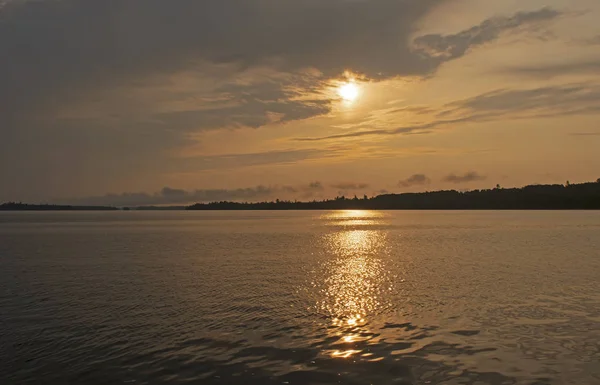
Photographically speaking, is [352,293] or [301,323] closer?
[301,323]

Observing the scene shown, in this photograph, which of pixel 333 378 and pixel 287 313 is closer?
pixel 333 378

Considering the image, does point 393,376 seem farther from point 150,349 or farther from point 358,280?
point 358,280

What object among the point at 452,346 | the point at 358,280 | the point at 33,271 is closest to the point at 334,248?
the point at 358,280

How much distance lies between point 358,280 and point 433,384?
2416cm

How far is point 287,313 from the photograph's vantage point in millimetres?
27453

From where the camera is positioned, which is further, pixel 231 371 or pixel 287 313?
pixel 287 313

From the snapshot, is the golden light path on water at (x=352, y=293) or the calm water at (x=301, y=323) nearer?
the calm water at (x=301, y=323)

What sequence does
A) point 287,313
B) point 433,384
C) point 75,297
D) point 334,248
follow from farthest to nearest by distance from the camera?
point 334,248 → point 75,297 → point 287,313 → point 433,384

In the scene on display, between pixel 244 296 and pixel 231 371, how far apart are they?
1465cm

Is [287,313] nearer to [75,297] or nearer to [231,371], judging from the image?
[231,371]

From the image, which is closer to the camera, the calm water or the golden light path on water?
the calm water

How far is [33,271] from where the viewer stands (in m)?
44.4

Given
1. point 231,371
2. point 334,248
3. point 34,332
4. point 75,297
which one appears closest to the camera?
point 231,371

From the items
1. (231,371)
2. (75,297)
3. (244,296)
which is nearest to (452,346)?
(231,371)
